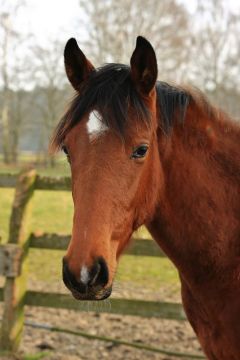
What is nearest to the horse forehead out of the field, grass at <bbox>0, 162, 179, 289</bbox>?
the field

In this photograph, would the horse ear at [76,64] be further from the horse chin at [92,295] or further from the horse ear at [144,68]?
the horse chin at [92,295]

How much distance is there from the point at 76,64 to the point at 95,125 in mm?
489

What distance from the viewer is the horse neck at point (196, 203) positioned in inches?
101

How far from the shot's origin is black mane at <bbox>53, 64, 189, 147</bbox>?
2219 millimetres

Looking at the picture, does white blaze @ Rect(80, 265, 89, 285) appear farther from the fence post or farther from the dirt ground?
the fence post

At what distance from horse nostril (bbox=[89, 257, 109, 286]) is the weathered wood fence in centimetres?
261

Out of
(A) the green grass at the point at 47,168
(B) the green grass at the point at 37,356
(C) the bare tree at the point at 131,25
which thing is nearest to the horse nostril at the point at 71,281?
(A) the green grass at the point at 47,168

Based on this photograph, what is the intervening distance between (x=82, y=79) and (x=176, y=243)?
104cm

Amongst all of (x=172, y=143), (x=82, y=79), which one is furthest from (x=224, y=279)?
(x=82, y=79)

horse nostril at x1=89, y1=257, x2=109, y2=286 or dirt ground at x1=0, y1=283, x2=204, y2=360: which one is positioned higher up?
horse nostril at x1=89, y1=257, x2=109, y2=286

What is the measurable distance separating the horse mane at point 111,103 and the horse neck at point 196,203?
6.9 inches

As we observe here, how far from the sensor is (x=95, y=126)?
220 cm

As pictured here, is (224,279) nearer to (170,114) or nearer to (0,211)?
(170,114)

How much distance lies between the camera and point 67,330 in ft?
16.5
